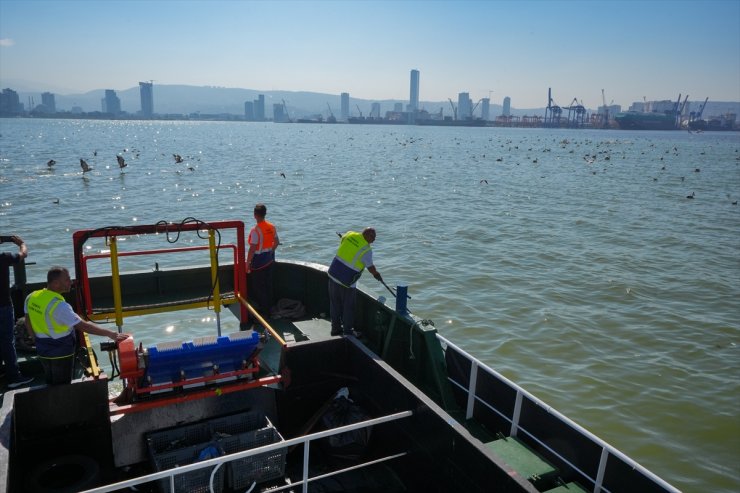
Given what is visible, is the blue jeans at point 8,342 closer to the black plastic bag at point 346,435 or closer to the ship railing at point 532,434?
the black plastic bag at point 346,435

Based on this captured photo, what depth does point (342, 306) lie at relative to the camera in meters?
8.70

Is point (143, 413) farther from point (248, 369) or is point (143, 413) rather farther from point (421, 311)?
point (421, 311)

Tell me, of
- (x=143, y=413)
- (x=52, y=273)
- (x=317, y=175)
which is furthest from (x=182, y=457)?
(x=317, y=175)

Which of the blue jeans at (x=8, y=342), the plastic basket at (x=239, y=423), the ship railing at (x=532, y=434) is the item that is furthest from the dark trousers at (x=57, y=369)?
the ship railing at (x=532, y=434)

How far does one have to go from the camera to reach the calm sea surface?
11602 millimetres

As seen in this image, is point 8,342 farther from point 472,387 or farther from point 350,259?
point 472,387

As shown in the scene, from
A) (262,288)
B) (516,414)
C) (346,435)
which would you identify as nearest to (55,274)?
(346,435)

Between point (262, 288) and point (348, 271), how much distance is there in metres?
2.71

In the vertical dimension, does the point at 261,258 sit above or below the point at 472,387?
above

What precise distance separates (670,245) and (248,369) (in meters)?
23.1

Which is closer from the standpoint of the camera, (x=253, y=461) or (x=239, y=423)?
(x=253, y=461)

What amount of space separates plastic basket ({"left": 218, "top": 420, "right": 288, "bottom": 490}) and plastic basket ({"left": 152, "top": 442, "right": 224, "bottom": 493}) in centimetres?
13

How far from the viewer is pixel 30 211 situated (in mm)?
29875

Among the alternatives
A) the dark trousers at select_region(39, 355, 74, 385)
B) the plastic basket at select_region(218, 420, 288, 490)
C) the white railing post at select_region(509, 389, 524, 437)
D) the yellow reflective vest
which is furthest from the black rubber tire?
the white railing post at select_region(509, 389, 524, 437)
